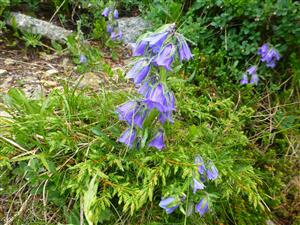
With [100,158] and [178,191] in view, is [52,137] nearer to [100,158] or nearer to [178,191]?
[100,158]

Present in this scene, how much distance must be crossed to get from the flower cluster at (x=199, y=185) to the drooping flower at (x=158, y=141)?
7.4 inches

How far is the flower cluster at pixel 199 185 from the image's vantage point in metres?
1.78

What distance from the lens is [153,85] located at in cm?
166

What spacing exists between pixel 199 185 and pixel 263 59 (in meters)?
1.43

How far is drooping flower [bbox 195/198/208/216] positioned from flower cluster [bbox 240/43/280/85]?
1266 mm

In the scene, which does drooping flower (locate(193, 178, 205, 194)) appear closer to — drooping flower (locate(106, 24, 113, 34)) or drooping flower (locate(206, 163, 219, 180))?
drooping flower (locate(206, 163, 219, 180))

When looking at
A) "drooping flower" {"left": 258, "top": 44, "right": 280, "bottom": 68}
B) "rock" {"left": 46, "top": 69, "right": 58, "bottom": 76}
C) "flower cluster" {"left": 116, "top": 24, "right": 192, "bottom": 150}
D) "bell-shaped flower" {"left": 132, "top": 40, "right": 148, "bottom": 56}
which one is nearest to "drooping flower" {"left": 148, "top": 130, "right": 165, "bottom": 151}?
"flower cluster" {"left": 116, "top": 24, "right": 192, "bottom": 150}

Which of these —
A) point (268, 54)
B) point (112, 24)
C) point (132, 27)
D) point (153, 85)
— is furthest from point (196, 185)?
point (132, 27)

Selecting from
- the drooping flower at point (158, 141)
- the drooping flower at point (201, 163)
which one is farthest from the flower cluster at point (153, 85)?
the drooping flower at point (201, 163)

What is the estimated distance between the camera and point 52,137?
1.90m

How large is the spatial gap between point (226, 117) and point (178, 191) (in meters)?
1.01

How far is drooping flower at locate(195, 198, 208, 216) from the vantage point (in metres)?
1.83

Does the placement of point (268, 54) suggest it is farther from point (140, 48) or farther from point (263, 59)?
point (140, 48)

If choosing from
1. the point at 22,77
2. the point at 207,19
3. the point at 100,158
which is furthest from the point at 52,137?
the point at 207,19
